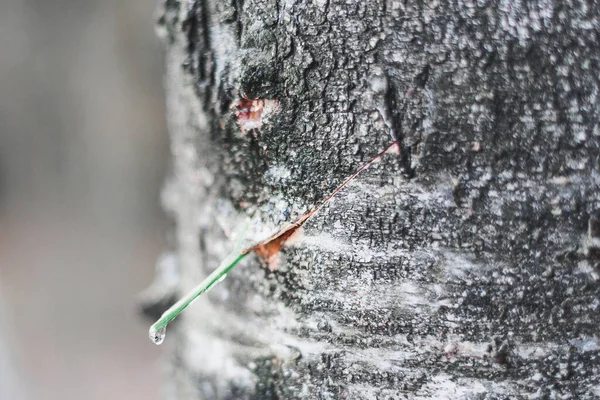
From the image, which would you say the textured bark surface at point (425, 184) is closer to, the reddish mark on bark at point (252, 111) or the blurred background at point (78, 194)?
the reddish mark on bark at point (252, 111)

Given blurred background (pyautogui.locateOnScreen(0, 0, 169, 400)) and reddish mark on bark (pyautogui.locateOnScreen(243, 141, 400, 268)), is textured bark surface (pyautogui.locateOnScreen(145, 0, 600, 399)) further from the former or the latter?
blurred background (pyautogui.locateOnScreen(0, 0, 169, 400))

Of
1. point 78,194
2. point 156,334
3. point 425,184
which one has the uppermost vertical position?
point 425,184

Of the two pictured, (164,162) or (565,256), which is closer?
(565,256)

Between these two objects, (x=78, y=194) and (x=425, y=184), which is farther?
(x=78, y=194)

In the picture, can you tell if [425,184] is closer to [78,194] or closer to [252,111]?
[252,111]

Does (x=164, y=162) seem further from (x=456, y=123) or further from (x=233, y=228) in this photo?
(x=456, y=123)

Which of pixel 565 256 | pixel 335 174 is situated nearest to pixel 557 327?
pixel 565 256

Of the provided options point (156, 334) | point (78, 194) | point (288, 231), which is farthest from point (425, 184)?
point (78, 194)
